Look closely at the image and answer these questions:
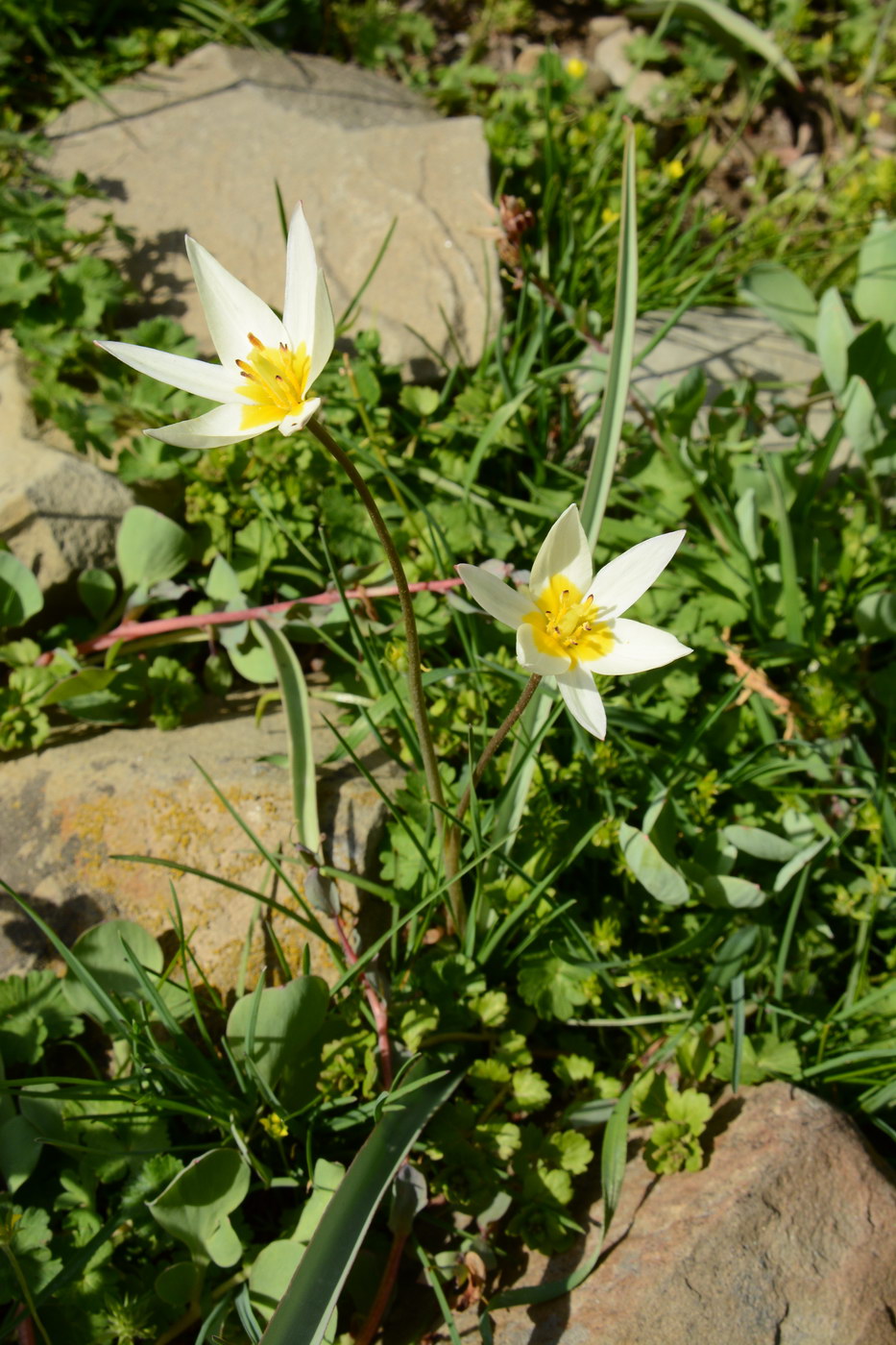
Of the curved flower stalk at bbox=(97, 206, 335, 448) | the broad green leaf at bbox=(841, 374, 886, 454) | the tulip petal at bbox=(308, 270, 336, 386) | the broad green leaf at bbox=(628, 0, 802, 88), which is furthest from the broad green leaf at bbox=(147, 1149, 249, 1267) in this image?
the broad green leaf at bbox=(628, 0, 802, 88)

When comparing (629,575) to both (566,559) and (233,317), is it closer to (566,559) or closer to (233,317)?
(566,559)


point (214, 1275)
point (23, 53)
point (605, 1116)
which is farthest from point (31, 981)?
point (23, 53)

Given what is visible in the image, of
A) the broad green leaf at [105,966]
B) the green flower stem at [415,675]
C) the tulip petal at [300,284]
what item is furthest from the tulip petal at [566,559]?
the broad green leaf at [105,966]

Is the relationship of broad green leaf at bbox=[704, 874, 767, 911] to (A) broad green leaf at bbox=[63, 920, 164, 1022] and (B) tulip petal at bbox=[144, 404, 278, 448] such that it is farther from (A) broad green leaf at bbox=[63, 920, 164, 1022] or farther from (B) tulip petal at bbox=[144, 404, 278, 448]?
(B) tulip petal at bbox=[144, 404, 278, 448]

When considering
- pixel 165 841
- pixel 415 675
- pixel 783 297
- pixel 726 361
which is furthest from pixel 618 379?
pixel 165 841

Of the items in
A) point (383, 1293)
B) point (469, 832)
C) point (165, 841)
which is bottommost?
point (383, 1293)

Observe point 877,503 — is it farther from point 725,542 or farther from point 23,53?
point 23,53

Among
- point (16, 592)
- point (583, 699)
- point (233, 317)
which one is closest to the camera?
point (583, 699)
